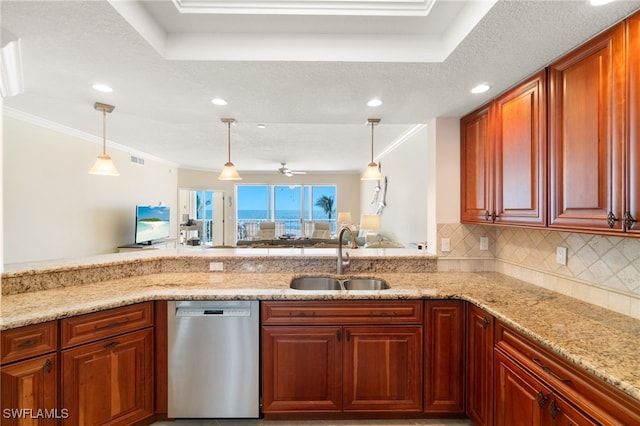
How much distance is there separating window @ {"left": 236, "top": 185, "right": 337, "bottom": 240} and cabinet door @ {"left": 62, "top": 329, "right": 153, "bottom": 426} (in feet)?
24.8

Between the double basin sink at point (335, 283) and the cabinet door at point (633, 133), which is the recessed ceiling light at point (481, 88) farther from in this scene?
the double basin sink at point (335, 283)

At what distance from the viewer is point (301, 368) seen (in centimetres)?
201

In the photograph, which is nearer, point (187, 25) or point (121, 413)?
point (187, 25)

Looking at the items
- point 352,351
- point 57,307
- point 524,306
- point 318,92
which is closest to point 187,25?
point 318,92

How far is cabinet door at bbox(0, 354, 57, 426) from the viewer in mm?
1483

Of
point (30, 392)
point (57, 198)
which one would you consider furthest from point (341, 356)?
point (57, 198)

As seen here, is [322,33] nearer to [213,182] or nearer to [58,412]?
[58,412]

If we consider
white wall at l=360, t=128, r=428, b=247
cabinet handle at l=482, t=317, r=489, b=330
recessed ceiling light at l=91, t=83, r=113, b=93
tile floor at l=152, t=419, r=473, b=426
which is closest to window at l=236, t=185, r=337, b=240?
white wall at l=360, t=128, r=428, b=247

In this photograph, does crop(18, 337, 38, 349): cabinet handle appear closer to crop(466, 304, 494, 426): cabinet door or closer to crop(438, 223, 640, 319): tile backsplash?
crop(466, 304, 494, 426): cabinet door

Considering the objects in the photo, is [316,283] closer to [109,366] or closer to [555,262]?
[109,366]


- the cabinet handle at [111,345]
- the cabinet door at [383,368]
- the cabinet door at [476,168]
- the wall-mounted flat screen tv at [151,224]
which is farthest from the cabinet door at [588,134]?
the wall-mounted flat screen tv at [151,224]

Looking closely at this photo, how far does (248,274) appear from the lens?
2619mm

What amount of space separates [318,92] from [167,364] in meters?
2.18

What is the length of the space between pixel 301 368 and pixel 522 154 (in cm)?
204
